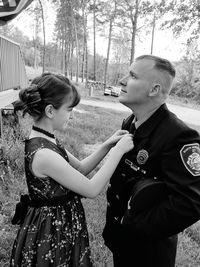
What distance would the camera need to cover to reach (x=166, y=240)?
5.44 feet

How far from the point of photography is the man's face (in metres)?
1.60

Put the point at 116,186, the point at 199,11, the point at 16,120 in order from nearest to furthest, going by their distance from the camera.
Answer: the point at 116,186 → the point at 16,120 → the point at 199,11

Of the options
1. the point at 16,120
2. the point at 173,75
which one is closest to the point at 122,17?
the point at 16,120

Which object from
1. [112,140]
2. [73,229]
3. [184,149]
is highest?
[184,149]

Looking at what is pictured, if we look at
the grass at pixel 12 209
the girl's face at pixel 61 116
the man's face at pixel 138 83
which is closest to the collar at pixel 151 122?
the man's face at pixel 138 83

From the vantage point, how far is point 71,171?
1557 mm

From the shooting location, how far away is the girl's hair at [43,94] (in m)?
1.63

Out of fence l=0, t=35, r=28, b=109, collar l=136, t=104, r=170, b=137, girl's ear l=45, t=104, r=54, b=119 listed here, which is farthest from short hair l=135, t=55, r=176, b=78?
fence l=0, t=35, r=28, b=109

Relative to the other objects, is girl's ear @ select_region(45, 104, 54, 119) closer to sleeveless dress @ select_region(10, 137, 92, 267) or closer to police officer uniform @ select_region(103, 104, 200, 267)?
sleeveless dress @ select_region(10, 137, 92, 267)

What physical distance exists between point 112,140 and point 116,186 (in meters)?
0.31

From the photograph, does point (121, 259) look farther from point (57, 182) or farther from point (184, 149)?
point (184, 149)

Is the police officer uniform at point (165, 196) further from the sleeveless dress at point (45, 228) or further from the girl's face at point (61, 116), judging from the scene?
the girl's face at point (61, 116)

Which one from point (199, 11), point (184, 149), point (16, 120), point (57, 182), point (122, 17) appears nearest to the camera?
point (184, 149)

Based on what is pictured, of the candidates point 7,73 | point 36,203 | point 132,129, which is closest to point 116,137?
point 132,129
